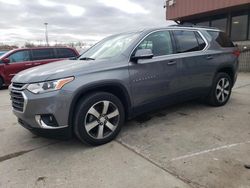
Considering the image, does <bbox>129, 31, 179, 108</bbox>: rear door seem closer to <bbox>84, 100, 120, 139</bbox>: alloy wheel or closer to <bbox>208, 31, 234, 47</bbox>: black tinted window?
<bbox>84, 100, 120, 139</bbox>: alloy wheel

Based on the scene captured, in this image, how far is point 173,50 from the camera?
4.31 m

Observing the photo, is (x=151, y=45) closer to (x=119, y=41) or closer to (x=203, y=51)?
(x=119, y=41)

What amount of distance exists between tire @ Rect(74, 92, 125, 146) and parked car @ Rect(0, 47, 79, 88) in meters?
7.93

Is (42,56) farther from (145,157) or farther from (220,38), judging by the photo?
(145,157)

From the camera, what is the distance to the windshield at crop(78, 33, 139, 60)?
13.0 feet

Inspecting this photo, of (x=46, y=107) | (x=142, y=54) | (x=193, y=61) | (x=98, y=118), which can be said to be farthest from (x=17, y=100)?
(x=193, y=61)

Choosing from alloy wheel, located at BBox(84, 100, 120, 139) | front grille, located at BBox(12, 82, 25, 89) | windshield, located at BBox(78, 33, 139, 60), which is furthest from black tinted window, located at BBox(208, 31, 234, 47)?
front grille, located at BBox(12, 82, 25, 89)

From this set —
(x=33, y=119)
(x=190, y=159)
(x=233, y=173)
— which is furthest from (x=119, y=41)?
(x=233, y=173)

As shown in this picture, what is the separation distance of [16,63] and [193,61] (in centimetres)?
822

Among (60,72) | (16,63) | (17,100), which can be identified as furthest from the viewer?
(16,63)

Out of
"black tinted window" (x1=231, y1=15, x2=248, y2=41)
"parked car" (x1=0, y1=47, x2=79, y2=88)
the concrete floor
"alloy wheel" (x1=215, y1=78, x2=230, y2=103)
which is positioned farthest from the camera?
"black tinted window" (x1=231, y1=15, x2=248, y2=41)

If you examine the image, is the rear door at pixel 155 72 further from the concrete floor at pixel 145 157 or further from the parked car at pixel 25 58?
the parked car at pixel 25 58

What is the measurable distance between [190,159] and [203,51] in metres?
2.48

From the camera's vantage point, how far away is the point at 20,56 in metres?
10.5
